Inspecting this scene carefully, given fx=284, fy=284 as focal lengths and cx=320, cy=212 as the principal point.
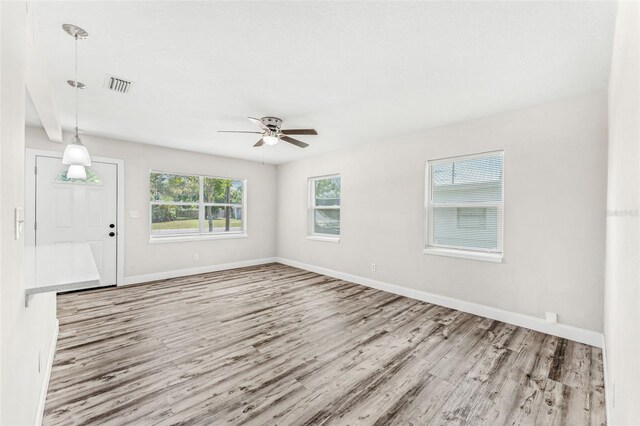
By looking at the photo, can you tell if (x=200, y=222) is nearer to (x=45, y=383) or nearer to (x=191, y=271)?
(x=191, y=271)

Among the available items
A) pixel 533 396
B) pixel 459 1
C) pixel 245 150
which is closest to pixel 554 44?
pixel 459 1

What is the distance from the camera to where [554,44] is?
2041 mm

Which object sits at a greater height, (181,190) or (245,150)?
(245,150)

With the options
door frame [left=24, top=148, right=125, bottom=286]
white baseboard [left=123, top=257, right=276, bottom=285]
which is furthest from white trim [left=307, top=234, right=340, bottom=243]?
door frame [left=24, top=148, right=125, bottom=286]

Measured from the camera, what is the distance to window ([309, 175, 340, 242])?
18.9 feet

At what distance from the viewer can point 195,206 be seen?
5914mm

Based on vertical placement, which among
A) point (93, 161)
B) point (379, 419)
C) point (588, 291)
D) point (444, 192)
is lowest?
point (379, 419)

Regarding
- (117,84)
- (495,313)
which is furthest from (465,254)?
(117,84)

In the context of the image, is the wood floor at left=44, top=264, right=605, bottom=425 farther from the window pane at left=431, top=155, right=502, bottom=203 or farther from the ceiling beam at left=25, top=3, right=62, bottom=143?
the ceiling beam at left=25, top=3, right=62, bottom=143

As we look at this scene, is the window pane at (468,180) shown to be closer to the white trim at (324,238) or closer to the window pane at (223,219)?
the white trim at (324,238)

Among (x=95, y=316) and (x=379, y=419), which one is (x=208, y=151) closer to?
(x=95, y=316)

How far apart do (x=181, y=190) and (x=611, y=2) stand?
6061 mm

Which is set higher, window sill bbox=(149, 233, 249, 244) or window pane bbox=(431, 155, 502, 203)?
window pane bbox=(431, 155, 502, 203)

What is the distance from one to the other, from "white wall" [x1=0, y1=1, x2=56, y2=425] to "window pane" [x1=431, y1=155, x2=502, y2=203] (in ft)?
13.7
